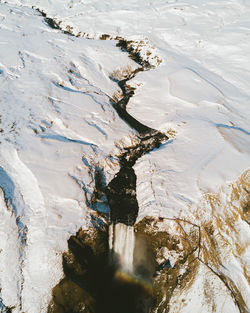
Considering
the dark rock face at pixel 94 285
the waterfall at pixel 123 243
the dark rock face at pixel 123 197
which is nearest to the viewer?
the dark rock face at pixel 94 285

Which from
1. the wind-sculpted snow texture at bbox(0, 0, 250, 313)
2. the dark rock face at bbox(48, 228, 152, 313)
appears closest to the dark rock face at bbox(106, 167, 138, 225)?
the wind-sculpted snow texture at bbox(0, 0, 250, 313)

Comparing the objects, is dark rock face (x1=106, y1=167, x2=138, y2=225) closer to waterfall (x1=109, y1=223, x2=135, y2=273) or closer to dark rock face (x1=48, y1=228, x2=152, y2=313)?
waterfall (x1=109, y1=223, x2=135, y2=273)

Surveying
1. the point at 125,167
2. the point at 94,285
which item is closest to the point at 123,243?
the point at 94,285

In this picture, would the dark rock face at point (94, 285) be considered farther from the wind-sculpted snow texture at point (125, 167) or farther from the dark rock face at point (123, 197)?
the dark rock face at point (123, 197)

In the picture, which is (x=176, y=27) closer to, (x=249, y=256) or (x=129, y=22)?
(x=129, y=22)

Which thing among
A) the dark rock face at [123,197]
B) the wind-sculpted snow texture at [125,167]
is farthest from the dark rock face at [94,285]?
the dark rock face at [123,197]

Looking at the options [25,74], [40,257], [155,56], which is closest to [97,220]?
[40,257]

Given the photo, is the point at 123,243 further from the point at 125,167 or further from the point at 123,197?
the point at 125,167
